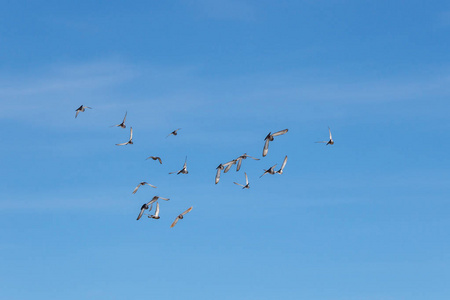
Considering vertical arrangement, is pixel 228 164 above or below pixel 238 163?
below

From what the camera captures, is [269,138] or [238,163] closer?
[269,138]

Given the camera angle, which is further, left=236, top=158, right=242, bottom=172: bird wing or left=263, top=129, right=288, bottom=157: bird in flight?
left=236, top=158, right=242, bottom=172: bird wing

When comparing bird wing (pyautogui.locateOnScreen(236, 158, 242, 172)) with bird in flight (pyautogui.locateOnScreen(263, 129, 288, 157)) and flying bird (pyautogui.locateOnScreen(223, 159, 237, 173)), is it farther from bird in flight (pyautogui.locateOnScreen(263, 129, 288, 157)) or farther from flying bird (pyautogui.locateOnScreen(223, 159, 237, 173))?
bird in flight (pyautogui.locateOnScreen(263, 129, 288, 157))

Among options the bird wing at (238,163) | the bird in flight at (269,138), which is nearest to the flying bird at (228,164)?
the bird wing at (238,163)

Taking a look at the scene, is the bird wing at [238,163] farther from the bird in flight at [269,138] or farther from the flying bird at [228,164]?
the bird in flight at [269,138]

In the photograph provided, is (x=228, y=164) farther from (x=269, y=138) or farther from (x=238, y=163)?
(x=269, y=138)

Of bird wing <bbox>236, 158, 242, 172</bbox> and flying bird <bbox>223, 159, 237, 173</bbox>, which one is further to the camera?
flying bird <bbox>223, 159, 237, 173</bbox>

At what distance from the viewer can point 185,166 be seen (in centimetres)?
15538

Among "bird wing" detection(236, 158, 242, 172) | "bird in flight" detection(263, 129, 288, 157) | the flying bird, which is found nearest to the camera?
"bird in flight" detection(263, 129, 288, 157)

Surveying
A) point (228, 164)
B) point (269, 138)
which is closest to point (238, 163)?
point (228, 164)

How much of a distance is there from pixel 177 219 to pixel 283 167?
23375 millimetres

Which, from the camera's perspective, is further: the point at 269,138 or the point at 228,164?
the point at 228,164

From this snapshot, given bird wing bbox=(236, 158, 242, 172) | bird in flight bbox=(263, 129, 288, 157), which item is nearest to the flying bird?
bird wing bbox=(236, 158, 242, 172)

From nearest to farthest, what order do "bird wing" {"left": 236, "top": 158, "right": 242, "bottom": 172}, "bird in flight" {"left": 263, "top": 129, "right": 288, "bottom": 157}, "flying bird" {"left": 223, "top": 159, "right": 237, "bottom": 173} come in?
"bird in flight" {"left": 263, "top": 129, "right": 288, "bottom": 157} → "bird wing" {"left": 236, "top": 158, "right": 242, "bottom": 172} → "flying bird" {"left": 223, "top": 159, "right": 237, "bottom": 173}
